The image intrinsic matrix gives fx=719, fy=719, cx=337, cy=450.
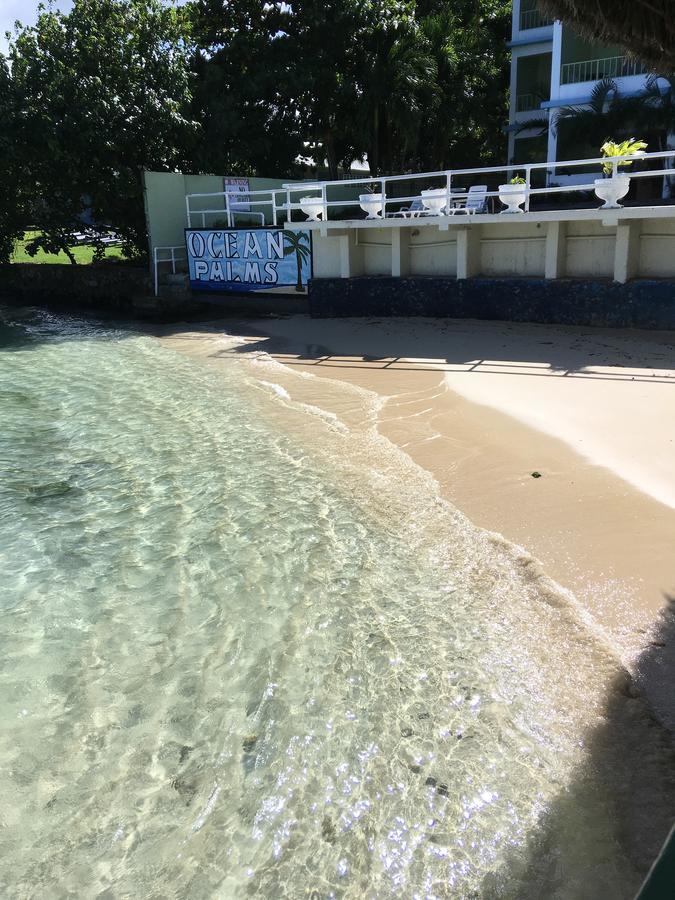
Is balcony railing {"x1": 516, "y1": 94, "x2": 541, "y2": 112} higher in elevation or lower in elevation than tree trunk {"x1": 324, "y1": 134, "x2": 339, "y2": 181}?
higher

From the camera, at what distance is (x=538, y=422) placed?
912cm

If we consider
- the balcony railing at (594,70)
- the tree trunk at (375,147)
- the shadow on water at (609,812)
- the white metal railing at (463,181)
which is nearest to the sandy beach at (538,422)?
the shadow on water at (609,812)

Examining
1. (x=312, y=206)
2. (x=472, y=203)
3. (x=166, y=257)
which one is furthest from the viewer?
(x=166, y=257)

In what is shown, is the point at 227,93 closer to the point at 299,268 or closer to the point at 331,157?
the point at 331,157

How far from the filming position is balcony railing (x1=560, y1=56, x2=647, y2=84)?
82.5 feet

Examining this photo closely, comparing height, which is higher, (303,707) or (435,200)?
(435,200)

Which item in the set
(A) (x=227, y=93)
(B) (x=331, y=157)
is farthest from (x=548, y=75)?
(A) (x=227, y=93)

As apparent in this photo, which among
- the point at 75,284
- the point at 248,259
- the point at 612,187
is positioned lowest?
the point at 75,284

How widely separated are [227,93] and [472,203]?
1354 cm

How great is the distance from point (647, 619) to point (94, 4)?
25758 mm

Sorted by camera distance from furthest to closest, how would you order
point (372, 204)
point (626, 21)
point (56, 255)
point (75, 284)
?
point (56, 255)
point (75, 284)
point (372, 204)
point (626, 21)

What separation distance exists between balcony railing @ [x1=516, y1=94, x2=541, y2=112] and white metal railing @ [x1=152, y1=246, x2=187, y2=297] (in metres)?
18.3

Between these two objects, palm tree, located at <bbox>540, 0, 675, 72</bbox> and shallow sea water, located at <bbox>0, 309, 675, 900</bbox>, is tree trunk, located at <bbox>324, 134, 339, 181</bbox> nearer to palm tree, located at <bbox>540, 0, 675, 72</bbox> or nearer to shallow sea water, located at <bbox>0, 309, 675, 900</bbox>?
palm tree, located at <bbox>540, 0, 675, 72</bbox>

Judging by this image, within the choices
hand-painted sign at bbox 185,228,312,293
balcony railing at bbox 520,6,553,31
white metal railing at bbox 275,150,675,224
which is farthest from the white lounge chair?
balcony railing at bbox 520,6,553,31
